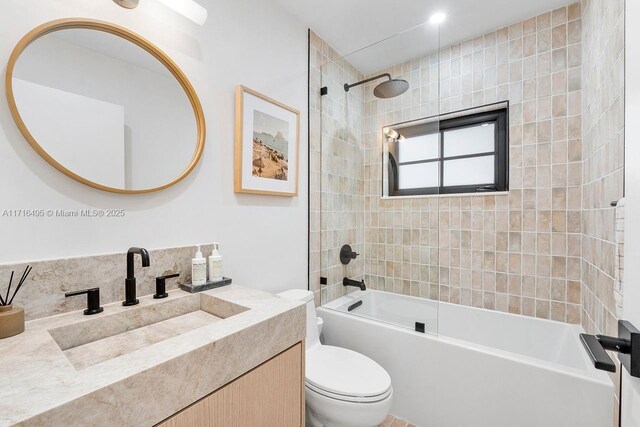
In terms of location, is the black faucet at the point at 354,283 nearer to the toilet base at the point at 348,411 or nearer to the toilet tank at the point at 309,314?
the toilet tank at the point at 309,314

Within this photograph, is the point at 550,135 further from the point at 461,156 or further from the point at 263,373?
the point at 263,373

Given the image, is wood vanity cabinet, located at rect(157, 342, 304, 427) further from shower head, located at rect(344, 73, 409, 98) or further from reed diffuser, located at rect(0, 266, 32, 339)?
shower head, located at rect(344, 73, 409, 98)

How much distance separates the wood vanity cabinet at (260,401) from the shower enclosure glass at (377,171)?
1029mm

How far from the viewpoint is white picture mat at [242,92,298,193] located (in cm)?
150

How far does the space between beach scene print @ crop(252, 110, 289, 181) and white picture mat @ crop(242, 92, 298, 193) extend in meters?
0.02

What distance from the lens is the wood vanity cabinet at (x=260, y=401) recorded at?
69 centimetres

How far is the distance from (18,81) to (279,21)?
1423mm

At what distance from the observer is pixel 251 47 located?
1571mm

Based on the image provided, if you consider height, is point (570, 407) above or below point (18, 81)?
below

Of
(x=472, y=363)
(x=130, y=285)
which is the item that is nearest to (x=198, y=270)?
(x=130, y=285)

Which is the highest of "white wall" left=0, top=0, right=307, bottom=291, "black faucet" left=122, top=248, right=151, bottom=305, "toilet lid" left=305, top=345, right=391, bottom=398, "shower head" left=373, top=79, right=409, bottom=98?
"shower head" left=373, top=79, right=409, bottom=98

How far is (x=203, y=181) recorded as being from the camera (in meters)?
1.33

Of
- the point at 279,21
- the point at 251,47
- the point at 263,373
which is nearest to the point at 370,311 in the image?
the point at 263,373

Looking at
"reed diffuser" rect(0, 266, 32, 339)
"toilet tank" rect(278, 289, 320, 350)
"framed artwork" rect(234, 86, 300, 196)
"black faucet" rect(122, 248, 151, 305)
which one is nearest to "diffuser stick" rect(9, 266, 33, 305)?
"reed diffuser" rect(0, 266, 32, 339)
